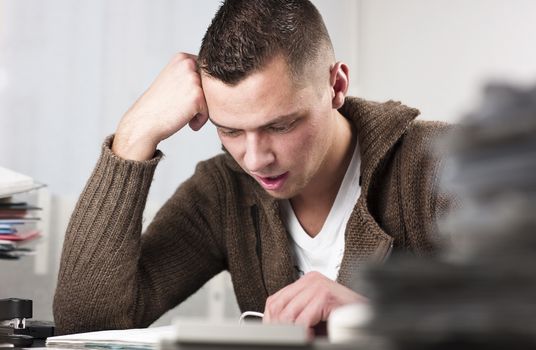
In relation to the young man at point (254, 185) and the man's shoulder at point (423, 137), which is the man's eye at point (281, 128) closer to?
the young man at point (254, 185)

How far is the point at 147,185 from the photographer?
1.61 meters

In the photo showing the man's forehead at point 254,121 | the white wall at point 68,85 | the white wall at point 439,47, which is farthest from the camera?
the white wall at point 439,47

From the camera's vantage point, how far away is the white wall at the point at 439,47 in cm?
292

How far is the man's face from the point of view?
1421mm

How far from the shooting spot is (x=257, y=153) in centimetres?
142

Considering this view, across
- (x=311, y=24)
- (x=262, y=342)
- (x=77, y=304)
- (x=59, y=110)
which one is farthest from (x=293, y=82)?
(x=262, y=342)

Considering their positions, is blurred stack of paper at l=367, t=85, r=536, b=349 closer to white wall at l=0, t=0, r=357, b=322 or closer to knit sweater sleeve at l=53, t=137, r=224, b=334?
knit sweater sleeve at l=53, t=137, r=224, b=334

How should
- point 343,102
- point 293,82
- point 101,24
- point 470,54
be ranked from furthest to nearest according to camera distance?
point 470,54
point 101,24
point 343,102
point 293,82

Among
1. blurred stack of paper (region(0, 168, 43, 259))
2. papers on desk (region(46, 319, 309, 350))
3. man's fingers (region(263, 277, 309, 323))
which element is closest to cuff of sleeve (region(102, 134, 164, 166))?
blurred stack of paper (region(0, 168, 43, 259))

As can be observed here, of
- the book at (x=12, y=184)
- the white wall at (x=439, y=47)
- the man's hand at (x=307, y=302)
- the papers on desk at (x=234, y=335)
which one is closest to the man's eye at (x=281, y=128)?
the man's hand at (x=307, y=302)

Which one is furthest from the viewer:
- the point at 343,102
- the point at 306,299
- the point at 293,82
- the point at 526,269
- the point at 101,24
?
the point at 101,24

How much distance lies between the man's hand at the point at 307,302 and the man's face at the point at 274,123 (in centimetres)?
29

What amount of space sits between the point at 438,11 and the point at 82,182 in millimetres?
1548

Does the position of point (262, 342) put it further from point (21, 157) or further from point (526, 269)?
point (21, 157)
